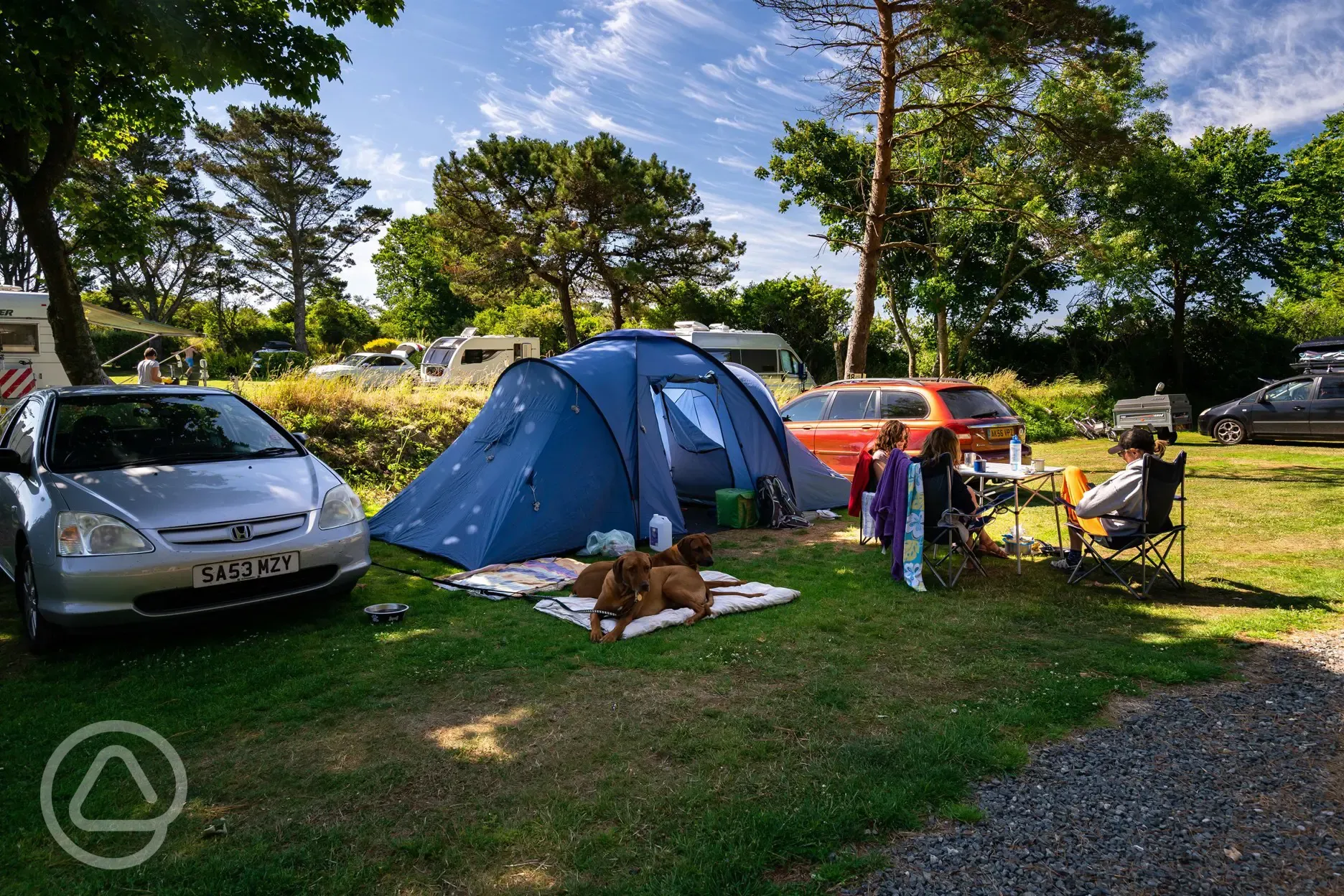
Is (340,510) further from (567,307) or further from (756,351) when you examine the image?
(567,307)

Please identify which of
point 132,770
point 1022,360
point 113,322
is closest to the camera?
point 132,770

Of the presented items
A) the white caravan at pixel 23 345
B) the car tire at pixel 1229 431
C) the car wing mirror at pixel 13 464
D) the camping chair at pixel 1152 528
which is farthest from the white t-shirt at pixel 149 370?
the car tire at pixel 1229 431

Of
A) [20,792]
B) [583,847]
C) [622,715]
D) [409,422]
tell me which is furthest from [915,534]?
[409,422]

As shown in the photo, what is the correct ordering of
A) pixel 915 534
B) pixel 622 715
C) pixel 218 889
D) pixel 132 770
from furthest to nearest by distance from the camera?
pixel 915 534 < pixel 622 715 < pixel 132 770 < pixel 218 889

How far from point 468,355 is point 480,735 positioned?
2212 cm

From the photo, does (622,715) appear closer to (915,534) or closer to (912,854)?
(912,854)

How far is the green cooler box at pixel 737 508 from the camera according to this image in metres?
8.83

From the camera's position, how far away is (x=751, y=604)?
5.65m

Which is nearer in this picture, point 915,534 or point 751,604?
point 751,604

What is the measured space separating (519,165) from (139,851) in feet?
95.0

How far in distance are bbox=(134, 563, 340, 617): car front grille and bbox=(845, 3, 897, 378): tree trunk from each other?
32.8ft

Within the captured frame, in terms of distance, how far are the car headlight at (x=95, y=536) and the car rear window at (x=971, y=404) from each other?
8124 millimetres

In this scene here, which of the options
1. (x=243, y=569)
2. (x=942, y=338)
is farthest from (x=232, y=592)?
(x=942, y=338)

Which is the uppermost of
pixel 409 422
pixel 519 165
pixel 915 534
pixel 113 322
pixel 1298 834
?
pixel 519 165
